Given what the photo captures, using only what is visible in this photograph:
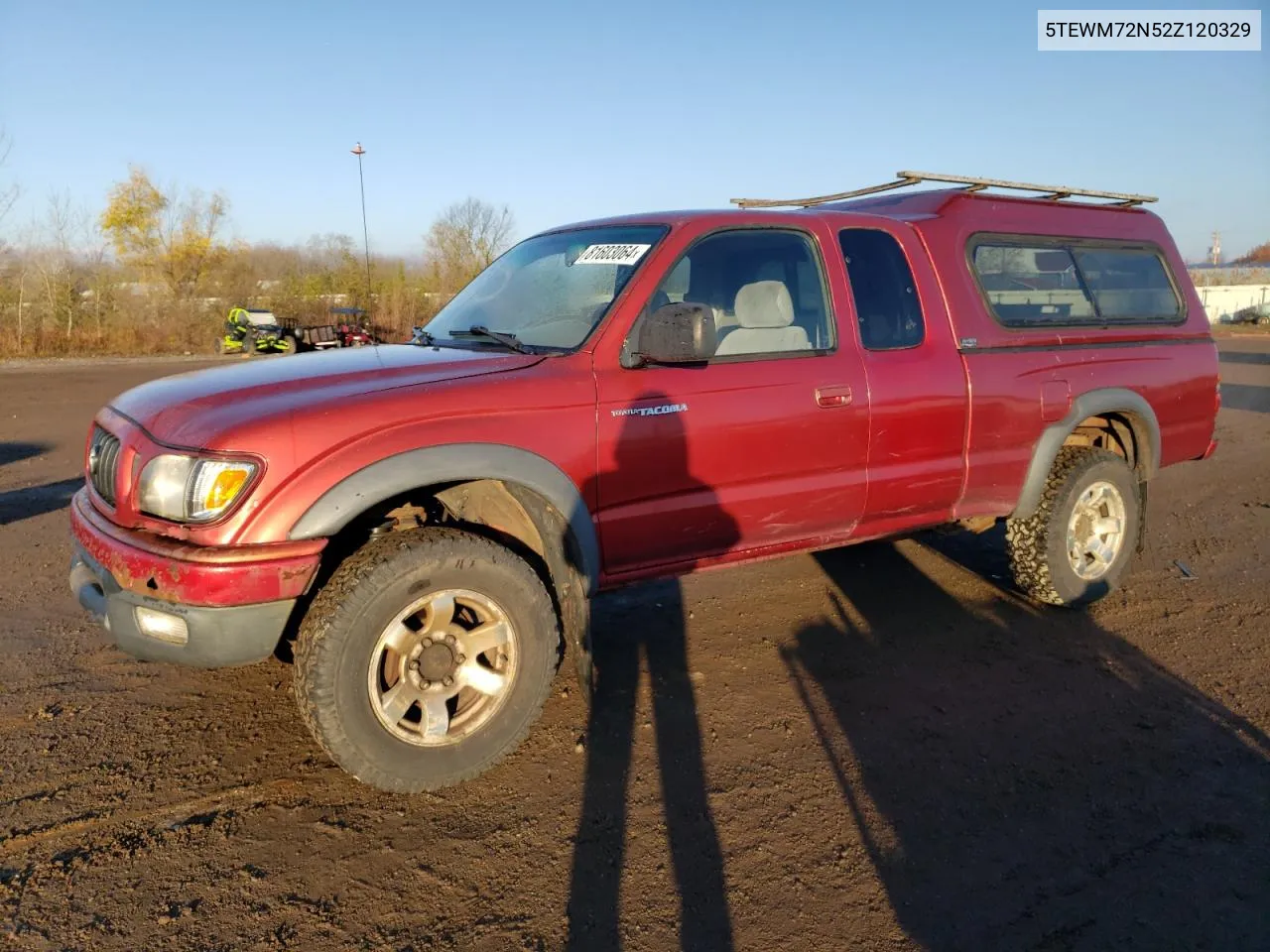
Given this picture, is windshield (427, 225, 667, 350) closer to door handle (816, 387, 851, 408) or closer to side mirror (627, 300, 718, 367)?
side mirror (627, 300, 718, 367)

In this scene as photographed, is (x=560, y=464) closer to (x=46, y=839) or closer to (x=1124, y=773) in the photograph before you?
(x=46, y=839)

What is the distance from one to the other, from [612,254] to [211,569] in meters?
2.03

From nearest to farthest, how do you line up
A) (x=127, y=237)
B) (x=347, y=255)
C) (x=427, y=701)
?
1. (x=427, y=701)
2. (x=127, y=237)
3. (x=347, y=255)

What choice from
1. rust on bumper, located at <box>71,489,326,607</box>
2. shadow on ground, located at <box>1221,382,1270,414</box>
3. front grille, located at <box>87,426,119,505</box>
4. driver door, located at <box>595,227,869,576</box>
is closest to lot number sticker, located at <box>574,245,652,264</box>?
driver door, located at <box>595,227,869,576</box>

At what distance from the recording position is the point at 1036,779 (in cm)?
316

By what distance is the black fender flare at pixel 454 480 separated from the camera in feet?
9.18

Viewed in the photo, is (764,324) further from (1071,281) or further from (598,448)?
(1071,281)

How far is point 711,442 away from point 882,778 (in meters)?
1.41

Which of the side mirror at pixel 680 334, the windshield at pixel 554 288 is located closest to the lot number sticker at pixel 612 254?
the windshield at pixel 554 288

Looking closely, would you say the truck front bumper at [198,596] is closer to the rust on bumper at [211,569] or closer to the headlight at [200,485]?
the rust on bumper at [211,569]

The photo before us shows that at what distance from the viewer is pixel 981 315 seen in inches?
173

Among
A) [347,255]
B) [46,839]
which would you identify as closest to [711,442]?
[46,839]

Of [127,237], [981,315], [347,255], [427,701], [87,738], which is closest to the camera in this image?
[427,701]

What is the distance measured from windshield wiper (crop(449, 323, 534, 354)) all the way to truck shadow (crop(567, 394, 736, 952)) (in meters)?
0.55
